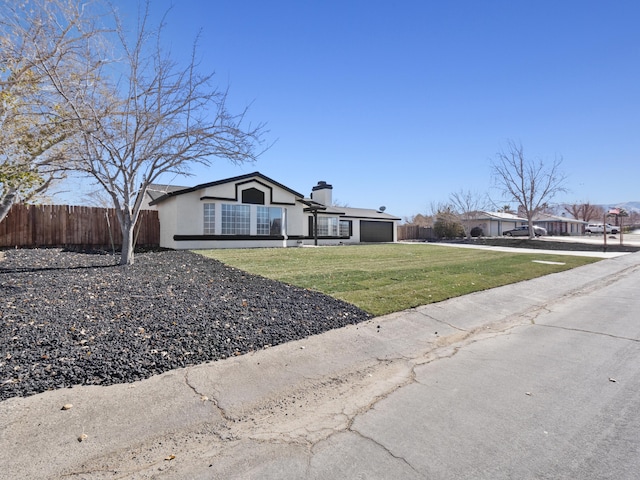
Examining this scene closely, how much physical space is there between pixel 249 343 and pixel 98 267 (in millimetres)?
7137

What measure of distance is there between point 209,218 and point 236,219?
143 centimetres

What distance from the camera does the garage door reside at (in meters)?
30.4

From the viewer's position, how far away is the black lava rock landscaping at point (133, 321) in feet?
12.1

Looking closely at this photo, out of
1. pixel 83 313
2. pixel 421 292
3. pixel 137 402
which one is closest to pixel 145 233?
pixel 83 313

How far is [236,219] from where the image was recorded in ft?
61.4

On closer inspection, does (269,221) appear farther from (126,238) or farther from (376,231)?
(376,231)

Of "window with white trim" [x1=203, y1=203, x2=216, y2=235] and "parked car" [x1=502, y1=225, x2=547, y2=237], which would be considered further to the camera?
"parked car" [x1=502, y1=225, x2=547, y2=237]

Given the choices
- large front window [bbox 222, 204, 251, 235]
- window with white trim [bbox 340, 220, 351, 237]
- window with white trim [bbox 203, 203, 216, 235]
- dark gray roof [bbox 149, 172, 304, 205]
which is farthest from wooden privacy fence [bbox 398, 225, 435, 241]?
window with white trim [bbox 203, 203, 216, 235]

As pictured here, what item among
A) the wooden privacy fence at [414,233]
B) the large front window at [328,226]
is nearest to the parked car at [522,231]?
the wooden privacy fence at [414,233]

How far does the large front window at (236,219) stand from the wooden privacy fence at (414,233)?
2356 centimetres

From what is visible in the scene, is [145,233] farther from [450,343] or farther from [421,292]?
[450,343]

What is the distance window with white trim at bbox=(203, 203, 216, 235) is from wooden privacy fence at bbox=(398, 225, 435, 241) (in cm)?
2521

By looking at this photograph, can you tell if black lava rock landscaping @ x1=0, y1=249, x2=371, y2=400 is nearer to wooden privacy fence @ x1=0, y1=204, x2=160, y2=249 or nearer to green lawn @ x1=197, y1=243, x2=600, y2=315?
green lawn @ x1=197, y1=243, x2=600, y2=315

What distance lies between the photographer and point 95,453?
2.55m
